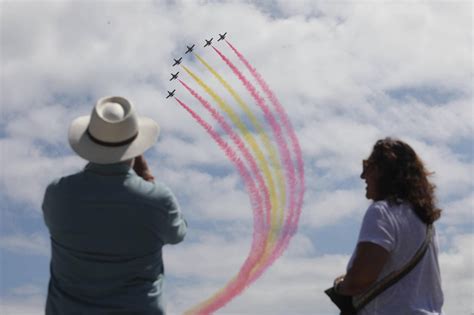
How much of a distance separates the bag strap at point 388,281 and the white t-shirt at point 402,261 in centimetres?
3

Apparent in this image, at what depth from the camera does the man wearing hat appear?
21.0 ft

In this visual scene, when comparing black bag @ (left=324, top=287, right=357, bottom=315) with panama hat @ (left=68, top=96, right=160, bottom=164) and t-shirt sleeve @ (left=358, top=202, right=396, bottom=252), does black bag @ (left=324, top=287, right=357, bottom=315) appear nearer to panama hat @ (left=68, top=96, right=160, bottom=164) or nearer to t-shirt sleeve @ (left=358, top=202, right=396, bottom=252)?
t-shirt sleeve @ (left=358, top=202, right=396, bottom=252)

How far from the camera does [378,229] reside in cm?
685

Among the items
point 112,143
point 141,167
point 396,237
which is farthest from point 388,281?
point 112,143

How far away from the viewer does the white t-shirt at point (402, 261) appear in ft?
22.5

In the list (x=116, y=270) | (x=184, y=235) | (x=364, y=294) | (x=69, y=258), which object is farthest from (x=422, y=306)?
(x=69, y=258)

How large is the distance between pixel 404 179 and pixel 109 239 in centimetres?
295

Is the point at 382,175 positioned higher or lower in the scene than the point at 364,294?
higher

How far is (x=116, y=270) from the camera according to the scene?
6.42 metres

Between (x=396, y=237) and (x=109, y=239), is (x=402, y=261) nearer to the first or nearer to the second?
(x=396, y=237)

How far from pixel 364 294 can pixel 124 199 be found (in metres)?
2.45

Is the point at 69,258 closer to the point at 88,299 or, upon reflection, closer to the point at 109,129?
the point at 88,299

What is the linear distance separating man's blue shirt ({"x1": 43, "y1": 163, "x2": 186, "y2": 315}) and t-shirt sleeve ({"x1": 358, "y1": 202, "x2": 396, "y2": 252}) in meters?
1.76

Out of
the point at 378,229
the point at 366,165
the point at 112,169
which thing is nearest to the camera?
the point at 112,169
